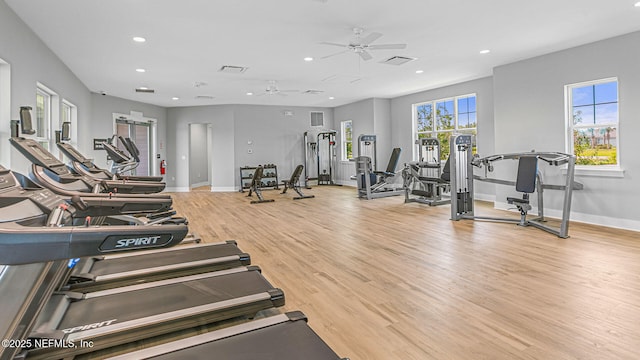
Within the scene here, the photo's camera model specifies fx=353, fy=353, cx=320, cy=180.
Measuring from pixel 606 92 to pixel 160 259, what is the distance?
6.26 meters

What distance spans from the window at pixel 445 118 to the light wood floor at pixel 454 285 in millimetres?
3398

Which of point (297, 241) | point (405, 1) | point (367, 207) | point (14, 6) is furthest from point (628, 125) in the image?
point (14, 6)

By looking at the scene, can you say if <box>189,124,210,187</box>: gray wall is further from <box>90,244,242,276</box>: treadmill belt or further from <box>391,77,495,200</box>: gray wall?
<box>90,244,242,276</box>: treadmill belt

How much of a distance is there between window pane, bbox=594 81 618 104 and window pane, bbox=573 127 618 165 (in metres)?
0.41

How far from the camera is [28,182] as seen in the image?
6.56ft

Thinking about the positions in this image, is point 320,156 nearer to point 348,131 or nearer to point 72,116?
point 348,131

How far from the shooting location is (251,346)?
179 cm

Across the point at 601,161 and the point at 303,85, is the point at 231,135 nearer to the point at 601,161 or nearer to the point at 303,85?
the point at 303,85

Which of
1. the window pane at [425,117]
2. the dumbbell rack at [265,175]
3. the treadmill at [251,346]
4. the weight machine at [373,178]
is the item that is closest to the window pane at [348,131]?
the dumbbell rack at [265,175]

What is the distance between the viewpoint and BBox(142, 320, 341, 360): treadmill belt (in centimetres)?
170

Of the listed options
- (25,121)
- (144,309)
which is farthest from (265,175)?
(144,309)

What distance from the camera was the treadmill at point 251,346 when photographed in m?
1.70

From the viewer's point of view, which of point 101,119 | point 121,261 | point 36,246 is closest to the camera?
point 36,246

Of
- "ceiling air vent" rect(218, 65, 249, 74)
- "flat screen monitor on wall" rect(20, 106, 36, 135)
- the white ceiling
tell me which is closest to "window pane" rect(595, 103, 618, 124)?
the white ceiling
